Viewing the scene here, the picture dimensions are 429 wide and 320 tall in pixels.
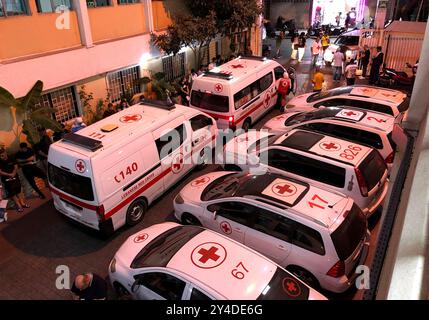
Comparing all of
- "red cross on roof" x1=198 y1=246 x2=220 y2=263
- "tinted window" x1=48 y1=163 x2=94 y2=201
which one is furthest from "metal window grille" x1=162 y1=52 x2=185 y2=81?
"red cross on roof" x1=198 y1=246 x2=220 y2=263

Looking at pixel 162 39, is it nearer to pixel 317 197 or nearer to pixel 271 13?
pixel 317 197

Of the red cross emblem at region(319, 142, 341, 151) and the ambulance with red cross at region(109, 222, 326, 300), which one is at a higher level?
the red cross emblem at region(319, 142, 341, 151)

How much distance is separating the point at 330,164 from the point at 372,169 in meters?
0.90

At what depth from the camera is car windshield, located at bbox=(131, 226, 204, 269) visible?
539 centimetres

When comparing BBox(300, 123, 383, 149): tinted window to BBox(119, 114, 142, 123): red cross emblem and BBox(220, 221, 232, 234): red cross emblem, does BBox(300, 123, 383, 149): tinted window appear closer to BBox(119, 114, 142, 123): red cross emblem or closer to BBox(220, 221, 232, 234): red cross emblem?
BBox(220, 221, 232, 234): red cross emblem

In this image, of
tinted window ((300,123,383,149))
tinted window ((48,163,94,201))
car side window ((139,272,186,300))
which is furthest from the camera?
tinted window ((300,123,383,149))

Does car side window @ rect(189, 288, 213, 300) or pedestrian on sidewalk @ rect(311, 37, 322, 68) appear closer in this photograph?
car side window @ rect(189, 288, 213, 300)

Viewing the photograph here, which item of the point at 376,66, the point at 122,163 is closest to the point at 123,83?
the point at 122,163

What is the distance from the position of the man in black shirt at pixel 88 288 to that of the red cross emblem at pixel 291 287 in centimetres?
265

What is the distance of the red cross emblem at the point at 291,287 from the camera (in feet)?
16.0

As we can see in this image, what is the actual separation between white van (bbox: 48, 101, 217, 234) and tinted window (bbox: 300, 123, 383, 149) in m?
3.23

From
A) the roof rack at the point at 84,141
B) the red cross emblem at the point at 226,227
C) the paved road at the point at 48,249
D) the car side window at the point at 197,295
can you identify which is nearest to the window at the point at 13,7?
the roof rack at the point at 84,141

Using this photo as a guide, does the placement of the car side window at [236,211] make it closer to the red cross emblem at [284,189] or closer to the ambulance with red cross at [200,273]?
the red cross emblem at [284,189]

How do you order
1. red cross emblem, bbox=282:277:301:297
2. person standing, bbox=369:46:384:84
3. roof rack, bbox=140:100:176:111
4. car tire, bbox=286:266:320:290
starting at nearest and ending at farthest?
1. red cross emblem, bbox=282:277:301:297
2. car tire, bbox=286:266:320:290
3. roof rack, bbox=140:100:176:111
4. person standing, bbox=369:46:384:84
